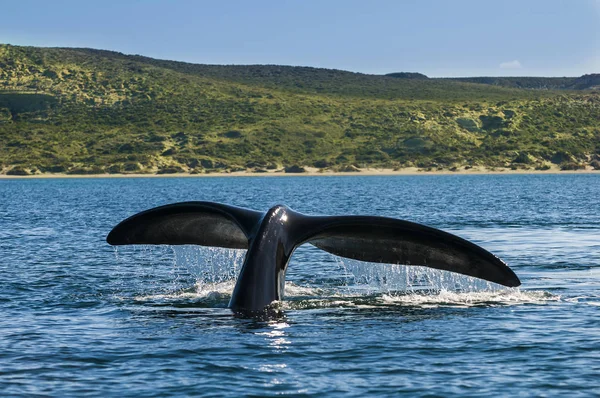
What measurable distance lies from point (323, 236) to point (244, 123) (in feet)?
415

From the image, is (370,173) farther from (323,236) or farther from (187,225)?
(323,236)

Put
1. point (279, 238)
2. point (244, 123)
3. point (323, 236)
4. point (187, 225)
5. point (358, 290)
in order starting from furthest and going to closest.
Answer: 1. point (244, 123)
2. point (358, 290)
3. point (187, 225)
4. point (279, 238)
5. point (323, 236)

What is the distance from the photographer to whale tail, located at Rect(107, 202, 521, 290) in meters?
13.9

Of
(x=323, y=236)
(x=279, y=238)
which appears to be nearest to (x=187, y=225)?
(x=279, y=238)

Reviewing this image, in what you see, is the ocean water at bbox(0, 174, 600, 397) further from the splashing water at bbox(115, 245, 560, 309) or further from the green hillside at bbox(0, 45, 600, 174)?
the green hillside at bbox(0, 45, 600, 174)

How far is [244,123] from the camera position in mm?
140250

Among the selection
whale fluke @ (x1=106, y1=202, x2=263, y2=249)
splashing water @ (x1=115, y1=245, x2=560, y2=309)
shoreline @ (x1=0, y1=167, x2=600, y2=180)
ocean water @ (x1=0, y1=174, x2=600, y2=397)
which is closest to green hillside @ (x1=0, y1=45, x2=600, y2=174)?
shoreline @ (x1=0, y1=167, x2=600, y2=180)

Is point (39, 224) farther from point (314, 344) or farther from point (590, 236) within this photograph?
point (314, 344)

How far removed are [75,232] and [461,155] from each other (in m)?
95.3

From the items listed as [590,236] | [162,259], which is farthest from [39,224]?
[590,236]

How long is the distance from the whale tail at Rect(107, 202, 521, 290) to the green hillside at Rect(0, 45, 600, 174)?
4198 inches

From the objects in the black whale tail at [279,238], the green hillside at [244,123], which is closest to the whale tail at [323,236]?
the black whale tail at [279,238]

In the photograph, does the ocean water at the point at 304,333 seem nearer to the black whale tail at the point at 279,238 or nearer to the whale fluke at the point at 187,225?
the black whale tail at the point at 279,238

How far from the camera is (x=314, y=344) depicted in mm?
13914
